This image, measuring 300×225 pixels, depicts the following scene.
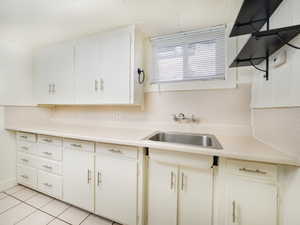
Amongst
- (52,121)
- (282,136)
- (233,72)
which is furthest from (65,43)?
(282,136)

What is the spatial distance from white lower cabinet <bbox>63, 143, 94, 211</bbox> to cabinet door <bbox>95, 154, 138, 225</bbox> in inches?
3.7

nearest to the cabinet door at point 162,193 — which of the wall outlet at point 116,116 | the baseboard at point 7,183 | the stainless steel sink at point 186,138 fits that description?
the stainless steel sink at point 186,138

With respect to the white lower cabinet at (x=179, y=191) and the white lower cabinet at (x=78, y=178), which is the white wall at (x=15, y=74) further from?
the white lower cabinet at (x=179, y=191)

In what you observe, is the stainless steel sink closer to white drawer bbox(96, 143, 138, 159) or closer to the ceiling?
white drawer bbox(96, 143, 138, 159)

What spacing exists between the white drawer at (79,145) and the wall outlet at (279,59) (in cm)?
163

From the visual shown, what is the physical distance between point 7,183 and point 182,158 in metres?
2.49

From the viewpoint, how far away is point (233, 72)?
1.46 m

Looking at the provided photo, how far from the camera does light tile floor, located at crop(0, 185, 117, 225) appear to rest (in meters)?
1.37

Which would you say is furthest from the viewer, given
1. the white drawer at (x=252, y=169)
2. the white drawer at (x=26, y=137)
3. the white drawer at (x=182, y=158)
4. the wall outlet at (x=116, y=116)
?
the wall outlet at (x=116, y=116)

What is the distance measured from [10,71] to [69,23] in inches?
49.8

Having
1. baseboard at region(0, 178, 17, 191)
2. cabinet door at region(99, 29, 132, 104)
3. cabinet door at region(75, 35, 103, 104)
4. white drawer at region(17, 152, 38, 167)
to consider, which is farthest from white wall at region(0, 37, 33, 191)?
cabinet door at region(99, 29, 132, 104)

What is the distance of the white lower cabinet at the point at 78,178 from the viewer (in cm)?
142

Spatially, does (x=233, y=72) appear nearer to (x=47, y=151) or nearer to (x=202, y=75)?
(x=202, y=75)

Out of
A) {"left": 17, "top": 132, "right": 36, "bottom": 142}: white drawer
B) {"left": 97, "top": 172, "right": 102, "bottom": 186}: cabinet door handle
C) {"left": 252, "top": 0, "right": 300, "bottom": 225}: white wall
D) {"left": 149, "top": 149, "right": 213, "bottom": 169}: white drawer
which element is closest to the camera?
{"left": 252, "top": 0, "right": 300, "bottom": 225}: white wall
